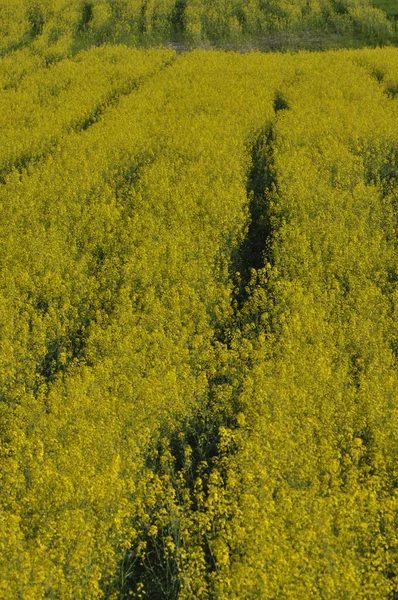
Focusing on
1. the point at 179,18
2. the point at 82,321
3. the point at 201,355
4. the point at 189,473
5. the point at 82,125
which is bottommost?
the point at 179,18

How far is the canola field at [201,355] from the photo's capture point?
5.21 metres

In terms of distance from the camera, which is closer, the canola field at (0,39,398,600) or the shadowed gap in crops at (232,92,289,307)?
the canola field at (0,39,398,600)

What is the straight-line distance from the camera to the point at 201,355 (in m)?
8.33

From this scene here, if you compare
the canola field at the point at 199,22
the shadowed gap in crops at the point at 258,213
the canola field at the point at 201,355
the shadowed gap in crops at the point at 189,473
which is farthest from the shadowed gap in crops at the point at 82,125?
the shadowed gap in crops at the point at 189,473

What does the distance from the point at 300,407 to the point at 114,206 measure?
7.09 meters

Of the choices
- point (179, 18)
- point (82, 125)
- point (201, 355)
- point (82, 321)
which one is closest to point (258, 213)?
point (82, 321)

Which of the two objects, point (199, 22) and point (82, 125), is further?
point (199, 22)

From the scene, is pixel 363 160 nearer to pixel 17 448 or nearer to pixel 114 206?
pixel 114 206

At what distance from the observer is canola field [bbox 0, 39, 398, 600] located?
521 cm

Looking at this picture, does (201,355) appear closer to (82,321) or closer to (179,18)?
(82,321)

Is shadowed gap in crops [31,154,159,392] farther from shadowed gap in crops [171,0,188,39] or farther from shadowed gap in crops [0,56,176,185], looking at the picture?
shadowed gap in crops [171,0,188,39]

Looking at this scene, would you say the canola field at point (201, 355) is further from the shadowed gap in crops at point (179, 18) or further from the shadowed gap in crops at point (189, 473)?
the shadowed gap in crops at point (179, 18)

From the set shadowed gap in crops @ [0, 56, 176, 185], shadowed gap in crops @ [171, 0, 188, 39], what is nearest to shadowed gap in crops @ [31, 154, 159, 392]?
shadowed gap in crops @ [0, 56, 176, 185]

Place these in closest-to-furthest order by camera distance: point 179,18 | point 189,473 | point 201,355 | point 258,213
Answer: point 189,473 < point 201,355 < point 258,213 < point 179,18
